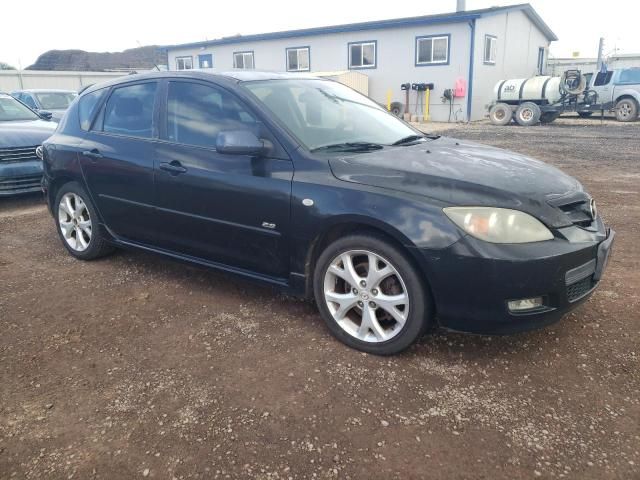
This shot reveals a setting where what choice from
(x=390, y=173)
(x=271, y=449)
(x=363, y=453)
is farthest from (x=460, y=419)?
(x=390, y=173)

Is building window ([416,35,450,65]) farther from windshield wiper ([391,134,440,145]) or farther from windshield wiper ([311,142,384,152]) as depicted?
windshield wiper ([311,142,384,152])

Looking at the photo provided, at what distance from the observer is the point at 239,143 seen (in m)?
3.34

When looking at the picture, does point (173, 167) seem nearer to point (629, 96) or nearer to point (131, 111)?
point (131, 111)

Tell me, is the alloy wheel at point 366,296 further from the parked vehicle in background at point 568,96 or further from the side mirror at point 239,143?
the parked vehicle in background at point 568,96

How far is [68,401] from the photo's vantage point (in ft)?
9.16

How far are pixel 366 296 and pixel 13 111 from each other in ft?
25.8

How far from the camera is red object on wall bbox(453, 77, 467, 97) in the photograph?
70.6 ft

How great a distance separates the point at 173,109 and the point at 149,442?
246 centimetres

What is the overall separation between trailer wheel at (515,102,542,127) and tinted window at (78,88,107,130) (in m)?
17.6

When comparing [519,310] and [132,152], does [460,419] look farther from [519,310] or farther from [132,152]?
[132,152]

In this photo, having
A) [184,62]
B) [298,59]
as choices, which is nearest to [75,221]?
[298,59]

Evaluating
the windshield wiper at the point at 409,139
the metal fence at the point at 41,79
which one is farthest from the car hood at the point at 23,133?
the metal fence at the point at 41,79

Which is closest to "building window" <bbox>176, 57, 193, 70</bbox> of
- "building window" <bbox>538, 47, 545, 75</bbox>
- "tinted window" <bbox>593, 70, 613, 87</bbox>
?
"building window" <bbox>538, 47, 545, 75</bbox>

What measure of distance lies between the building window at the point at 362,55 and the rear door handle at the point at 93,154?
20.8 metres
